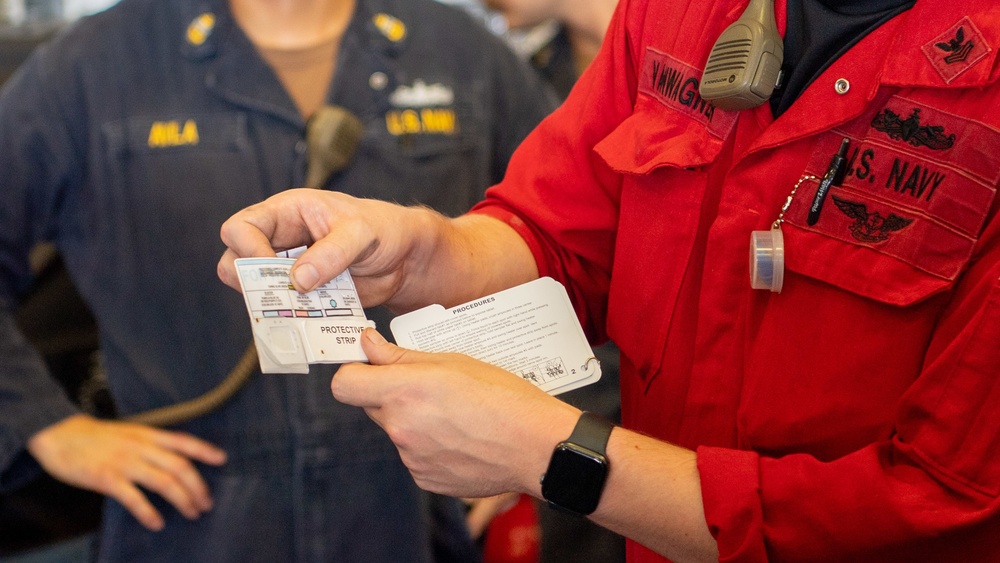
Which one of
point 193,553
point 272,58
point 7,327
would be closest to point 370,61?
point 272,58

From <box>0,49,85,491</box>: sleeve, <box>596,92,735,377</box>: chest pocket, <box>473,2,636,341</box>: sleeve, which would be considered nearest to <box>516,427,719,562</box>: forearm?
<box>596,92,735,377</box>: chest pocket

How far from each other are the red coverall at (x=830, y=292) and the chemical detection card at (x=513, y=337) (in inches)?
2.9

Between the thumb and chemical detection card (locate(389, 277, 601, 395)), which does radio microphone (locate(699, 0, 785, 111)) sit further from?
the thumb

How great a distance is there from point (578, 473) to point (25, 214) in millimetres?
1104

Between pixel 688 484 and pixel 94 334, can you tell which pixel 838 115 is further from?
pixel 94 334

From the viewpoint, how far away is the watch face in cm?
74

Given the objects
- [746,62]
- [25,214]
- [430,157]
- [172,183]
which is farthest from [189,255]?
[746,62]

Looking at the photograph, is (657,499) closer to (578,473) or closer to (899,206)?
(578,473)

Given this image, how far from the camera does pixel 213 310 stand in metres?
1.41

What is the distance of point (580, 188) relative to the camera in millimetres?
936

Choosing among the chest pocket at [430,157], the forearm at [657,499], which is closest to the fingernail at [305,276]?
the forearm at [657,499]

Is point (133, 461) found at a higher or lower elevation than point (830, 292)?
lower

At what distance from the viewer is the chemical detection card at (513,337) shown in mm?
834

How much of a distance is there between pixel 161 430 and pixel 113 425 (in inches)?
3.3
